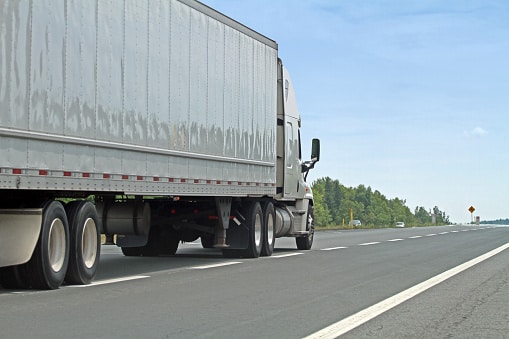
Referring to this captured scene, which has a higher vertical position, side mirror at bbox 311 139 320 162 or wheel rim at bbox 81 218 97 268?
side mirror at bbox 311 139 320 162

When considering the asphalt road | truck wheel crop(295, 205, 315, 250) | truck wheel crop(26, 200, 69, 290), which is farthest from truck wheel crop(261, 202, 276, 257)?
truck wheel crop(26, 200, 69, 290)

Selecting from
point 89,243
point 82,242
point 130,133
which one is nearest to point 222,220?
point 130,133

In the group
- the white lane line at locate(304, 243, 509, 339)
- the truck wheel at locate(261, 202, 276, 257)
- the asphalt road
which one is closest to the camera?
the white lane line at locate(304, 243, 509, 339)


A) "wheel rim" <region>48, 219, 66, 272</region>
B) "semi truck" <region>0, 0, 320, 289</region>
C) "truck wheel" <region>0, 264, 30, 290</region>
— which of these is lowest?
"truck wheel" <region>0, 264, 30, 290</region>

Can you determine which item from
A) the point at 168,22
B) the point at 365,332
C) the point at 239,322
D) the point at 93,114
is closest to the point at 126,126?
the point at 93,114

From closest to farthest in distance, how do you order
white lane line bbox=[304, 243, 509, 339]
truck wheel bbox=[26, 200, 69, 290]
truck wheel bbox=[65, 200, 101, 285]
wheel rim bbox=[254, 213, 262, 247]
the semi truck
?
white lane line bbox=[304, 243, 509, 339], the semi truck, truck wheel bbox=[26, 200, 69, 290], truck wheel bbox=[65, 200, 101, 285], wheel rim bbox=[254, 213, 262, 247]

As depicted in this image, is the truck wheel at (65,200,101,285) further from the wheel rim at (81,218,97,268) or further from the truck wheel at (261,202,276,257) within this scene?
the truck wheel at (261,202,276,257)

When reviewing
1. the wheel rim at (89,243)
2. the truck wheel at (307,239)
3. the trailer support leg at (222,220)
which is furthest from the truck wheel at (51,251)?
the truck wheel at (307,239)

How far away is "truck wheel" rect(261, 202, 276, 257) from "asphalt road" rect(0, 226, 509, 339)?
232cm

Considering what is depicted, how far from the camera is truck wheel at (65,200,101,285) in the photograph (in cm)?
1246

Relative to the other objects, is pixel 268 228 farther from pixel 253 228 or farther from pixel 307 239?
pixel 307 239

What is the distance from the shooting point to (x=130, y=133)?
13594mm

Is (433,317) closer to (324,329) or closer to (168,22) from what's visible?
(324,329)

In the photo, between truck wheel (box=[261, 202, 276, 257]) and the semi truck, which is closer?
the semi truck
